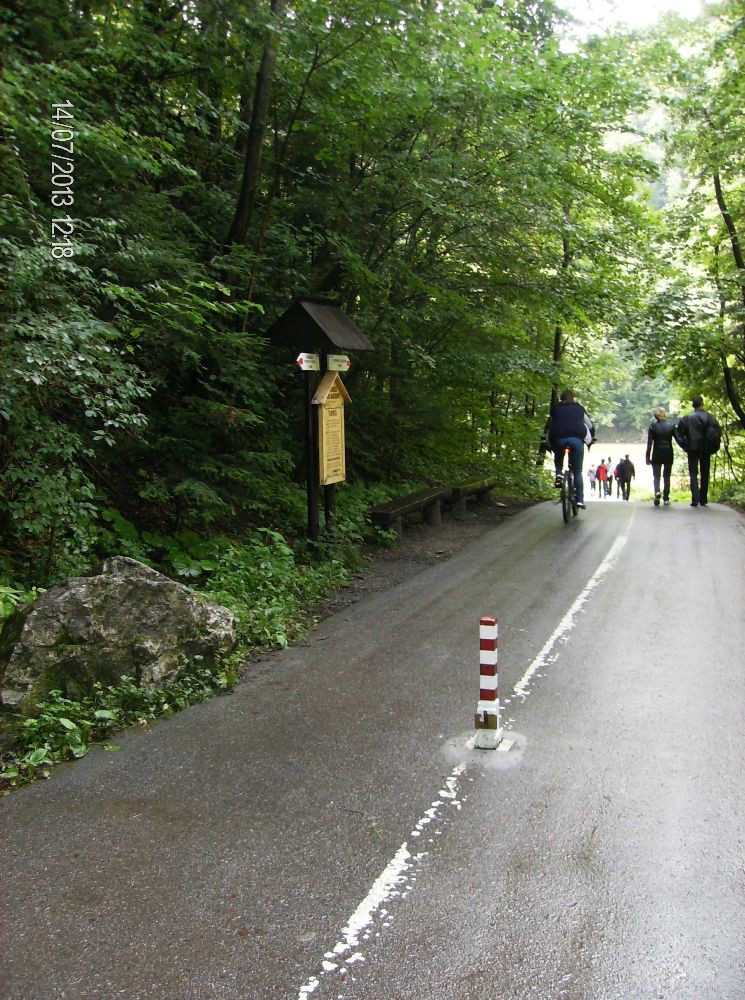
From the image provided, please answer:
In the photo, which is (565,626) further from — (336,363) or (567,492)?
(567,492)

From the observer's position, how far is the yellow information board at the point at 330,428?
9.98 metres

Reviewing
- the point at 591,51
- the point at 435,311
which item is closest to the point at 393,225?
the point at 435,311

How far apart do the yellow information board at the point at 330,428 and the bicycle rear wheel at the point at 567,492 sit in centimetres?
477

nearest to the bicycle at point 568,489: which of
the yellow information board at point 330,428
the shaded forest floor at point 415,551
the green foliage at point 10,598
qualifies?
the shaded forest floor at point 415,551

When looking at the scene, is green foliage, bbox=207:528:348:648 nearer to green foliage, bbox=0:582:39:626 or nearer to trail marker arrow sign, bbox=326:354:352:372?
green foliage, bbox=0:582:39:626

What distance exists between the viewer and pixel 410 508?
40.2 feet

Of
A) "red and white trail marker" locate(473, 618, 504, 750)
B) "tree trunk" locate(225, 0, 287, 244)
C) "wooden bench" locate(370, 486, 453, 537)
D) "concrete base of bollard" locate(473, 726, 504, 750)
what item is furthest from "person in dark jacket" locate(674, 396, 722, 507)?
"concrete base of bollard" locate(473, 726, 504, 750)

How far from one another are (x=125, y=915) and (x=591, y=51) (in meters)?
15.0

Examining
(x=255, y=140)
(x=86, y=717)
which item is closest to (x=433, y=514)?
(x=255, y=140)

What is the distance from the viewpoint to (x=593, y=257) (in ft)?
46.6

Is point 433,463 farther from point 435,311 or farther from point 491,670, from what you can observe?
point 491,670

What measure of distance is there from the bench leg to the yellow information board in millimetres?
3518

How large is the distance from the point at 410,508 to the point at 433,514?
155 cm
